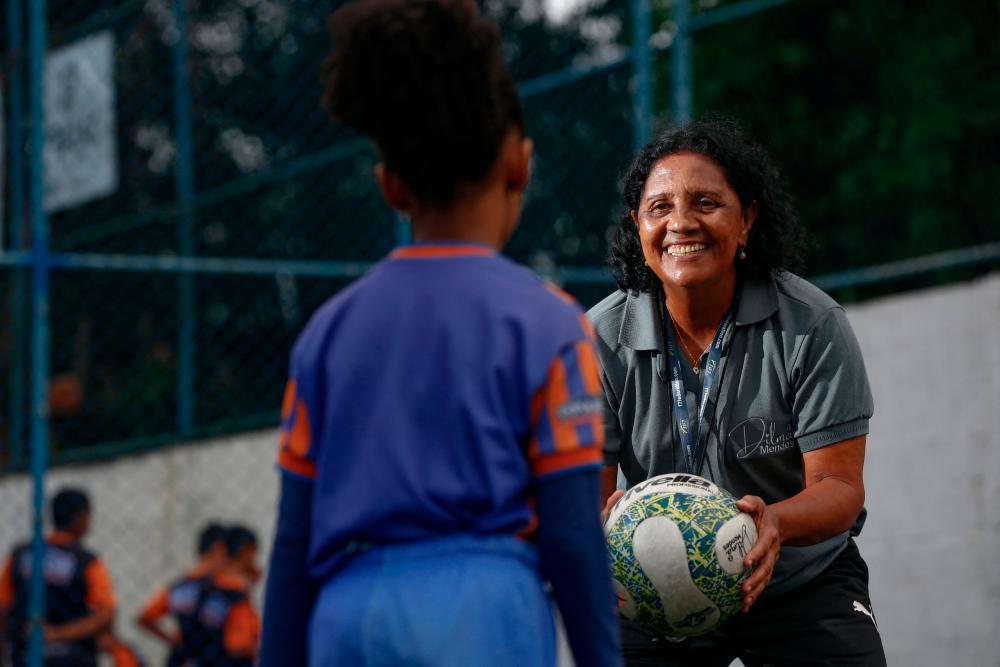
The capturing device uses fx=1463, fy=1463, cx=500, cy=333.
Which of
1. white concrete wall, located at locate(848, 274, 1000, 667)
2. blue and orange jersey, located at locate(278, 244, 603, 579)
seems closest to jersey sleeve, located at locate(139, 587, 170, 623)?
white concrete wall, located at locate(848, 274, 1000, 667)

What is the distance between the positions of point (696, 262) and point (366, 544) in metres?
1.44

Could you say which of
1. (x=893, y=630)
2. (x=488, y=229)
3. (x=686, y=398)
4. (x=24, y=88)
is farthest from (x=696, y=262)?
(x=24, y=88)

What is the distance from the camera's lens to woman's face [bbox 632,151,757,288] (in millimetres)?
3551

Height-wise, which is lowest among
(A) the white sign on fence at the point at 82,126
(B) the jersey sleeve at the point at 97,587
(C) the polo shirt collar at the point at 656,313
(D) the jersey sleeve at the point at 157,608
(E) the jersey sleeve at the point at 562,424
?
(D) the jersey sleeve at the point at 157,608

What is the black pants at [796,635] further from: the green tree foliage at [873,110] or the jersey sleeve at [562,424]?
the green tree foliage at [873,110]

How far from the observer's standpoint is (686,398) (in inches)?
140

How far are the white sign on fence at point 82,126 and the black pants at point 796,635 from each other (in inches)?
189

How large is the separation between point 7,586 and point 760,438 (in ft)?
18.4

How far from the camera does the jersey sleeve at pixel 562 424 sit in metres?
2.36

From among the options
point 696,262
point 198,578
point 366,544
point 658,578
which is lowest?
point 198,578

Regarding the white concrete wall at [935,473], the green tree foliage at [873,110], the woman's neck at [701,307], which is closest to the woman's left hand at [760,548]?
the woman's neck at [701,307]

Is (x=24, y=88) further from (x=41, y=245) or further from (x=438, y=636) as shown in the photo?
(x=438, y=636)

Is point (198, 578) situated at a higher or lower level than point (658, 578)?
lower

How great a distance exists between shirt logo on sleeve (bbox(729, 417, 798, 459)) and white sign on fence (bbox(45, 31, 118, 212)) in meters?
4.79
